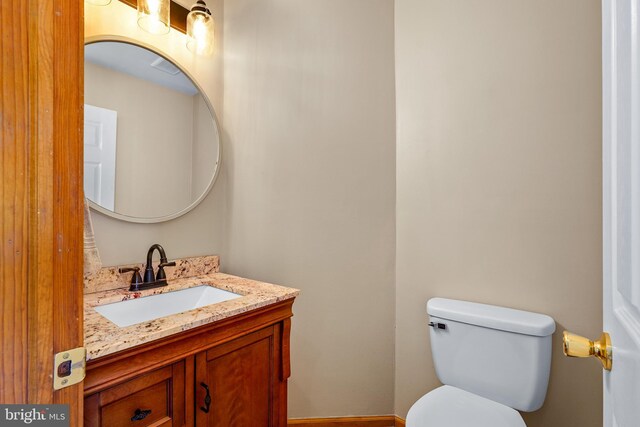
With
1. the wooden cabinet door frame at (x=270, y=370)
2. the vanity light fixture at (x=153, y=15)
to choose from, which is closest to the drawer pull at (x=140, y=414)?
the wooden cabinet door frame at (x=270, y=370)

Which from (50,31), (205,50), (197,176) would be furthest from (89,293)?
(205,50)

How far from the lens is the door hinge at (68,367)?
527 mm

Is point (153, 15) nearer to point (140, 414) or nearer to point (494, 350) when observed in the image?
point (140, 414)

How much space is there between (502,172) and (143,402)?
1.56 m

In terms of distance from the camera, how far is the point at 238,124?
5.67ft

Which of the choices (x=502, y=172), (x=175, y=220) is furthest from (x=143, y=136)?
(x=502, y=172)

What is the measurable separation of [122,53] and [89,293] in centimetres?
102

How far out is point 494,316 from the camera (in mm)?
1213

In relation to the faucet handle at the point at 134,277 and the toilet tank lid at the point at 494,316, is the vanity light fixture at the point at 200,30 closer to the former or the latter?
the faucet handle at the point at 134,277

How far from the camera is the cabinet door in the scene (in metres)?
0.93

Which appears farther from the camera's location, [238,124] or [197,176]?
[238,124]

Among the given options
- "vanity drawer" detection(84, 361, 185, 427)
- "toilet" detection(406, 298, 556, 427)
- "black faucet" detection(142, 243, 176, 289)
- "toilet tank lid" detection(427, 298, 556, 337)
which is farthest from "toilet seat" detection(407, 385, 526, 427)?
"black faucet" detection(142, 243, 176, 289)

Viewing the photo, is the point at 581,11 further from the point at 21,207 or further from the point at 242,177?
the point at 21,207

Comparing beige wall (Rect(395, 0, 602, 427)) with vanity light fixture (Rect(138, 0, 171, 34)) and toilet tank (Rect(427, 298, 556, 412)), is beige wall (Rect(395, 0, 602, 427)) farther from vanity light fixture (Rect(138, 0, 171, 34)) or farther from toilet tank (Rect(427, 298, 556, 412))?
vanity light fixture (Rect(138, 0, 171, 34))
